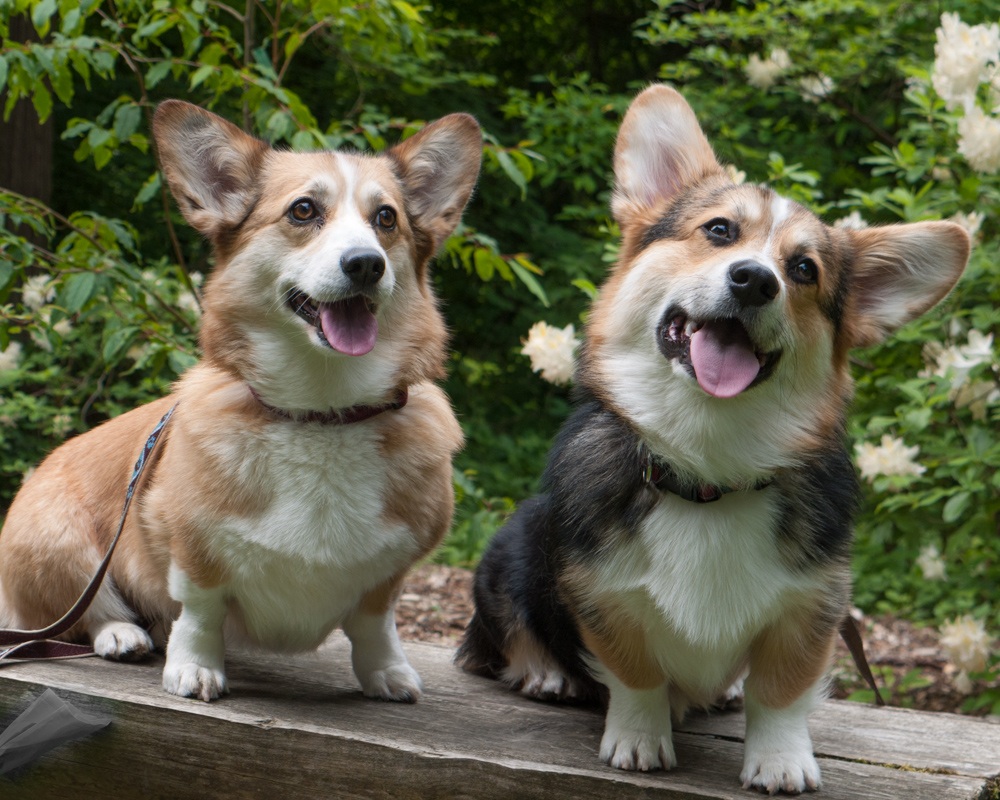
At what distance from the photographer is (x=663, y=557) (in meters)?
1.92

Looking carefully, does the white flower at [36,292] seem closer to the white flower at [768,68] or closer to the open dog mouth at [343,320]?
the open dog mouth at [343,320]

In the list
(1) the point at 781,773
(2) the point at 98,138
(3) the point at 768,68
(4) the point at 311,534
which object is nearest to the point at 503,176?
(3) the point at 768,68

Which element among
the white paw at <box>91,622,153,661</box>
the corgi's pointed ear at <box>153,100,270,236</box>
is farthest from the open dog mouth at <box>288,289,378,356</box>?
the white paw at <box>91,622,153,661</box>

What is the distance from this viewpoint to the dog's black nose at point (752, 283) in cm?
183

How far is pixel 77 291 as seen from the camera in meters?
2.77

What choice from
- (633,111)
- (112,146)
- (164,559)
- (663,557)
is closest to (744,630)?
(663,557)

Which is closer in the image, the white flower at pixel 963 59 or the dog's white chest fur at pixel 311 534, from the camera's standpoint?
the dog's white chest fur at pixel 311 534

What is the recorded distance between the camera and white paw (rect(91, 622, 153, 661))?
247cm

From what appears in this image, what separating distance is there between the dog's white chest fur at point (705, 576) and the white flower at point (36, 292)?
2.33 m

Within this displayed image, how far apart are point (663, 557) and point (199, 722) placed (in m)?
1.16

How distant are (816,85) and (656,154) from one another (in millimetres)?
3497

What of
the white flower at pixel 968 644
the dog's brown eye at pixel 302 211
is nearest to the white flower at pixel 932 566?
the white flower at pixel 968 644

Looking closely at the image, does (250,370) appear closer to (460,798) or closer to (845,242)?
(460,798)

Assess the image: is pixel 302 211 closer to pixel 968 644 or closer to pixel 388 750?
pixel 388 750
